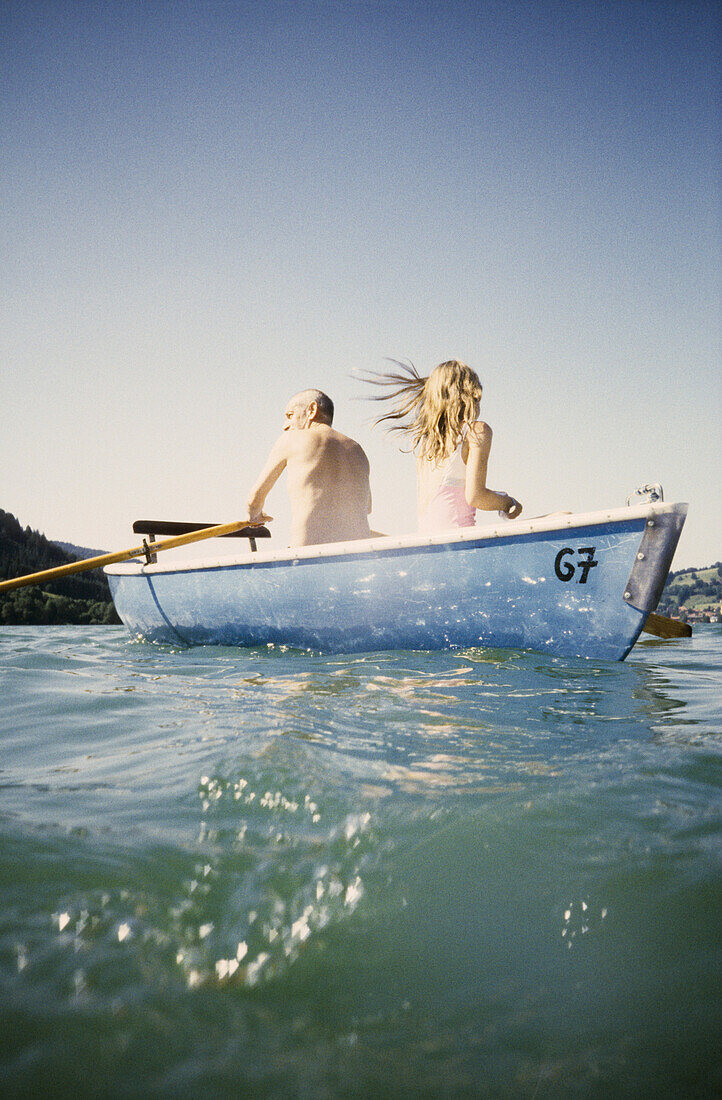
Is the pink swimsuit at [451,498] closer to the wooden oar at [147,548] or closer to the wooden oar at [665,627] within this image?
the wooden oar at [665,627]

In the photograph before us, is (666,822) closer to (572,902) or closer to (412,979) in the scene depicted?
(572,902)

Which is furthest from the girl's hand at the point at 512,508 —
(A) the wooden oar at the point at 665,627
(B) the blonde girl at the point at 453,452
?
(A) the wooden oar at the point at 665,627

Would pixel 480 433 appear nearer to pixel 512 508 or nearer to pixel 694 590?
pixel 512 508

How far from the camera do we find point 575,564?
131 inches

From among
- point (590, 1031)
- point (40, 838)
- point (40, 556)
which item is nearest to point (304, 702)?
point (40, 838)

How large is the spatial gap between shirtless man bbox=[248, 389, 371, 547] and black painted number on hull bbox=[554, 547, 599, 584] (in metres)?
1.52

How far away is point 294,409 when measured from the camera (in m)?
4.43

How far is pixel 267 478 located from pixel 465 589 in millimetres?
1760

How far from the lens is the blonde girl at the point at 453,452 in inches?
151

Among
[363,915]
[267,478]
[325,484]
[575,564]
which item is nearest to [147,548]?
[267,478]

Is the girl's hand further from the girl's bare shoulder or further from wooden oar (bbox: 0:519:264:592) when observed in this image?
wooden oar (bbox: 0:519:264:592)

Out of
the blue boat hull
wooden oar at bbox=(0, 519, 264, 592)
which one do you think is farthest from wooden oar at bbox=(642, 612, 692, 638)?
wooden oar at bbox=(0, 519, 264, 592)

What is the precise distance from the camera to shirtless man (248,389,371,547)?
4195mm

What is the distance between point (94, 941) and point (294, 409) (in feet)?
12.7
